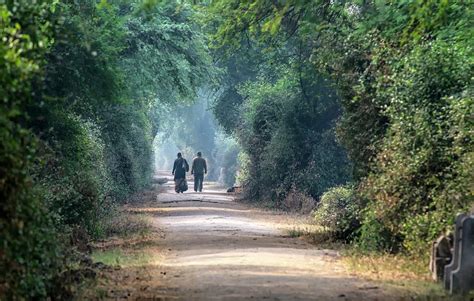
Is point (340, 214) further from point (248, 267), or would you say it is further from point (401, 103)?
point (248, 267)

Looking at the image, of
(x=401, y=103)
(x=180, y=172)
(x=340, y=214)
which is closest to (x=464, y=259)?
(x=401, y=103)

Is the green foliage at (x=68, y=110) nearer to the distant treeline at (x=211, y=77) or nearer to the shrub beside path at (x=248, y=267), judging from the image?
the distant treeline at (x=211, y=77)

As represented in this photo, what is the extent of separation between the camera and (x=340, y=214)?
23594mm

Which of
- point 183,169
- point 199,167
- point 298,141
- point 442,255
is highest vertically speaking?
point 298,141

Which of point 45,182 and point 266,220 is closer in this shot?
point 45,182

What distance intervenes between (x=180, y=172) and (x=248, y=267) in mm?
34812

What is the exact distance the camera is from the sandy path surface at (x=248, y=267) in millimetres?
12773

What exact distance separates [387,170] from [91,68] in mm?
6990

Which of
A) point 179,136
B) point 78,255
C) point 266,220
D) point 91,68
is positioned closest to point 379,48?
point 91,68

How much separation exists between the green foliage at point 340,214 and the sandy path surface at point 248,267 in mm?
960

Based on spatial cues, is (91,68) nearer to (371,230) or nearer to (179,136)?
(371,230)

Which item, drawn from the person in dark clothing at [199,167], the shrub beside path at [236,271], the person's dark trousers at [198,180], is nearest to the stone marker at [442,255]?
the shrub beside path at [236,271]

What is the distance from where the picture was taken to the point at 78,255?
1598 cm

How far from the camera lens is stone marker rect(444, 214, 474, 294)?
12.9 m
